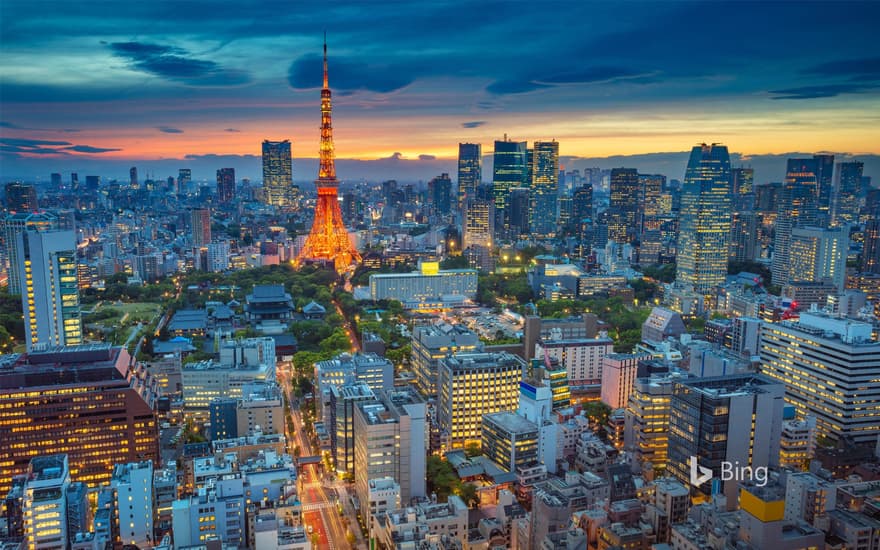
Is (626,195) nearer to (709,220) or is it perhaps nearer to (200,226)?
(709,220)

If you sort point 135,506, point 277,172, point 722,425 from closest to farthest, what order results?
point 135,506 → point 722,425 → point 277,172

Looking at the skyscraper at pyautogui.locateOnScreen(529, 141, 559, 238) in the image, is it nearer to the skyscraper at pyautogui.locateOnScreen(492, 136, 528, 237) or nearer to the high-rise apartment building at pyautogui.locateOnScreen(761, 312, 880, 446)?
the skyscraper at pyautogui.locateOnScreen(492, 136, 528, 237)

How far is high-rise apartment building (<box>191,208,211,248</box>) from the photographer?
145ft

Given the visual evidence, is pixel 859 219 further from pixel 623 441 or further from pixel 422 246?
pixel 623 441

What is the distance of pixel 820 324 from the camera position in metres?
16.0

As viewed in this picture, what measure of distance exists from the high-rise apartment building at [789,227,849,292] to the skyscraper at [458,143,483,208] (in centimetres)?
3268

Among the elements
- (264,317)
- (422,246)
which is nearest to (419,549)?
(264,317)

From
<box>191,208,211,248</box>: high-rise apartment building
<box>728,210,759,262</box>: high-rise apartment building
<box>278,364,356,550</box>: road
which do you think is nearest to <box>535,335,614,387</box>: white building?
<box>278,364,356,550</box>: road

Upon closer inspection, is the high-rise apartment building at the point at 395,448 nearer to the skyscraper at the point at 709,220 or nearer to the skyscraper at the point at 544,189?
the skyscraper at the point at 709,220

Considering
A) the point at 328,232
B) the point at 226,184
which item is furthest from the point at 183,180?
the point at 328,232

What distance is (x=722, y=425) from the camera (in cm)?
1162

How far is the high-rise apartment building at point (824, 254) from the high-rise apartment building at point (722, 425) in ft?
64.4

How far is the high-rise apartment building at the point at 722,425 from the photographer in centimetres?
1164

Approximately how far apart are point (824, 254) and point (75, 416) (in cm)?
2998
